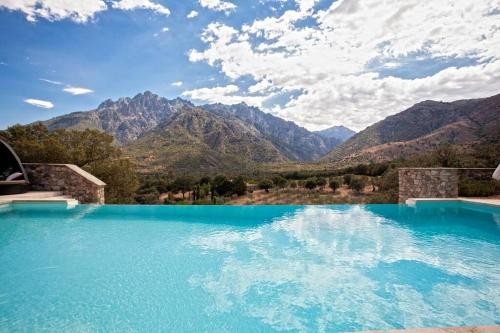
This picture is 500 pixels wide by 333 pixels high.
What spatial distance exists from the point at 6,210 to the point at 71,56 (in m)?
11.1

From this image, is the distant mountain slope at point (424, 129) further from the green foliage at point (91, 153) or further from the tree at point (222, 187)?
the green foliage at point (91, 153)

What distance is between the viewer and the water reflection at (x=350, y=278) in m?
3.01

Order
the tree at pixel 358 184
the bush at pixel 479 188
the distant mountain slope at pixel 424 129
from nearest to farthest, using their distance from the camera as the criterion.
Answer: the bush at pixel 479 188 → the tree at pixel 358 184 → the distant mountain slope at pixel 424 129

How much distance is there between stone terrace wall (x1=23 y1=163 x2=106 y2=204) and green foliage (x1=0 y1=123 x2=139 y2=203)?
4001mm

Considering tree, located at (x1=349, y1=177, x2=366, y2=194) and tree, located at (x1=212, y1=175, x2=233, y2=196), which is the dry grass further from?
tree, located at (x1=212, y1=175, x2=233, y2=196)

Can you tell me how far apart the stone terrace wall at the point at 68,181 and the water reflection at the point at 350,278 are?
19.3 ft

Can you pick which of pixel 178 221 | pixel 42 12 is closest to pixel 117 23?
pixel 42 12

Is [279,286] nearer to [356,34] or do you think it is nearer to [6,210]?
[6,210]

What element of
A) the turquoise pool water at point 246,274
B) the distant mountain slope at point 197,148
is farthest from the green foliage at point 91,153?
the distant mountain slope at point 197,148

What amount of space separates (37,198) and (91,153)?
295 inches

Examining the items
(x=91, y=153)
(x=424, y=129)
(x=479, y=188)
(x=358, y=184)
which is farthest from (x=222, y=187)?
(x=424, y=129)

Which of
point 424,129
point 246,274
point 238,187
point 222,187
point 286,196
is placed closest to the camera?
point 246,274

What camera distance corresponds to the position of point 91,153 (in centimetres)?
1616

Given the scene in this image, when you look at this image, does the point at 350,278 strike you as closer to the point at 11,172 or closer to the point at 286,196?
the point at 11,172
